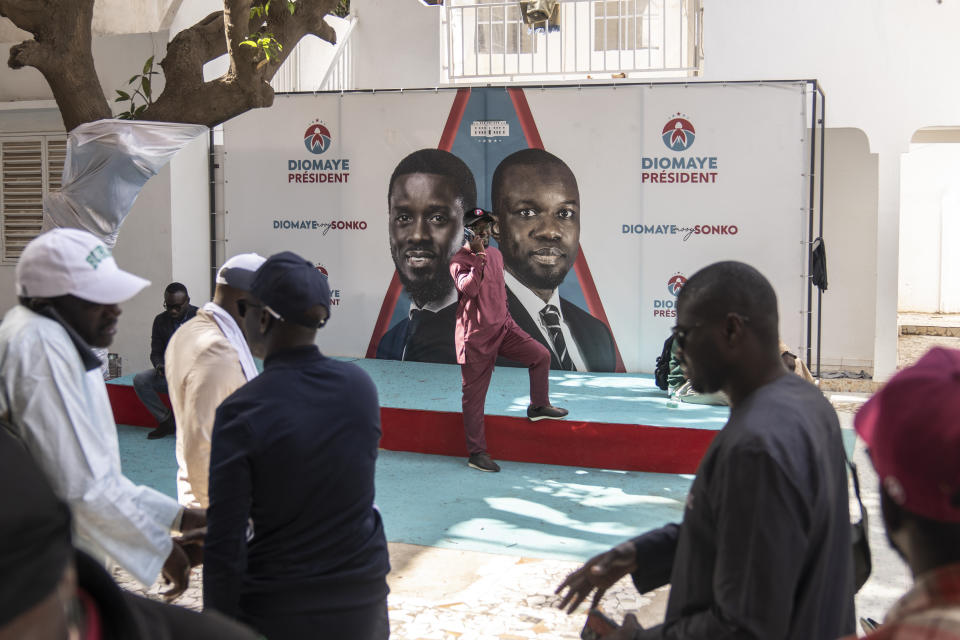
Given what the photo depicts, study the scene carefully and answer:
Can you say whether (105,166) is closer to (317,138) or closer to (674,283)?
(317,138)

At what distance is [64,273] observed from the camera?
8.21ft

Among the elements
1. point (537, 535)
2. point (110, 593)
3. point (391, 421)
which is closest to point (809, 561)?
point (110, 593)

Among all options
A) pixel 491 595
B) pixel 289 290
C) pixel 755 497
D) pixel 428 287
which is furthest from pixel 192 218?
pixel 755 497

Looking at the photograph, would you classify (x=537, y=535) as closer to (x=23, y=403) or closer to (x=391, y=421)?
(x=391, y=421)

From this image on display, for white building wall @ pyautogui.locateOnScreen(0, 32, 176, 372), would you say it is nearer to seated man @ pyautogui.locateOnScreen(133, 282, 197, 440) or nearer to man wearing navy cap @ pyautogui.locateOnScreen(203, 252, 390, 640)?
seated man @ pyautogui.locateOnScreen(133, 282, 197, 440)

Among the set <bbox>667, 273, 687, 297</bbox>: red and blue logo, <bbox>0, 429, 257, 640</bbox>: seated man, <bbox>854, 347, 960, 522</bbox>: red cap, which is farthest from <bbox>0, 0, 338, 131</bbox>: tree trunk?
<bbox>854, 347, 960, 522</bbox>: red cap

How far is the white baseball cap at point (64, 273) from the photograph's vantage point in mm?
2504

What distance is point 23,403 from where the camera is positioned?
2.43m

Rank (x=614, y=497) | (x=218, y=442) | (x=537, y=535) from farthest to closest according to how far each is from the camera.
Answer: (x=614, y=497) < (x=537, y=535) < (x=218, y=442)

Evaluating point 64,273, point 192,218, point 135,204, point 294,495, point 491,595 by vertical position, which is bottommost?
point 491,595

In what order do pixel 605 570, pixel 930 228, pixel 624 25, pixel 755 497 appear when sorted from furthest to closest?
pixel 930 228, pixel 624 25, pixel 605 570, pixel 755 497

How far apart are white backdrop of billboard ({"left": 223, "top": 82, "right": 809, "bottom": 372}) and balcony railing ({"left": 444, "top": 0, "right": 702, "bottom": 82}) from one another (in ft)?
6.92

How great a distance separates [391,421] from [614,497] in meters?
2.31

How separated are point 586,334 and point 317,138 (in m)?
4.12
